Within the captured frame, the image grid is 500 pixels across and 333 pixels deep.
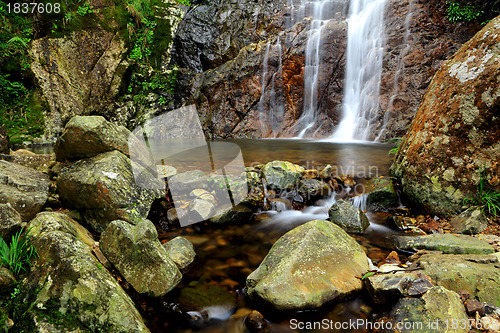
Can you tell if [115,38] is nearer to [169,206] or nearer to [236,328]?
[169,206]

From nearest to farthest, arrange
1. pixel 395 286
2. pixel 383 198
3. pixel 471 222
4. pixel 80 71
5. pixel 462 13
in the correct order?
pixel 395 286 → pixel 471 222 → pixel 383 198 → pixel 462 13 → pixel 80 71

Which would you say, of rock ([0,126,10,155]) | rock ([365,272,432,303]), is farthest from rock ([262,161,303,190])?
rock ([0,126,10,155])

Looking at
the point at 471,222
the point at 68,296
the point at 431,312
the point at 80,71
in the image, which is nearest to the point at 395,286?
the point at 431,312

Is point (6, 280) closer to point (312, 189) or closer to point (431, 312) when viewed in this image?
point (431, 312)

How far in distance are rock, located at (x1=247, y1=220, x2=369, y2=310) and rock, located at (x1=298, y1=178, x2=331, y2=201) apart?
6.66 feet

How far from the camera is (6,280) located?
178 cm

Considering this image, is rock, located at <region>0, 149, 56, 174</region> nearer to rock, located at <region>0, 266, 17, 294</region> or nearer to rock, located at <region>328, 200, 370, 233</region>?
rock, located at <region>0, 266, 17, 294</region>

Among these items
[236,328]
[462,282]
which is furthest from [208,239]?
[462,282]

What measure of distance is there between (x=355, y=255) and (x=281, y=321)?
1.04 metres

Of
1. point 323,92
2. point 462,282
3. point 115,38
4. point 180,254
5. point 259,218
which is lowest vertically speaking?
point 259,218

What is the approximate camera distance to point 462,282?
7.02 ft

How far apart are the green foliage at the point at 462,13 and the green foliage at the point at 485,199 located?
983 cm

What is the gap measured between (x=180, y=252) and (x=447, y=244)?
3.02 m

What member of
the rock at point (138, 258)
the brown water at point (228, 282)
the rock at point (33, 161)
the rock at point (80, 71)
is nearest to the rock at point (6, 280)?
the rock at point (138, 258)
